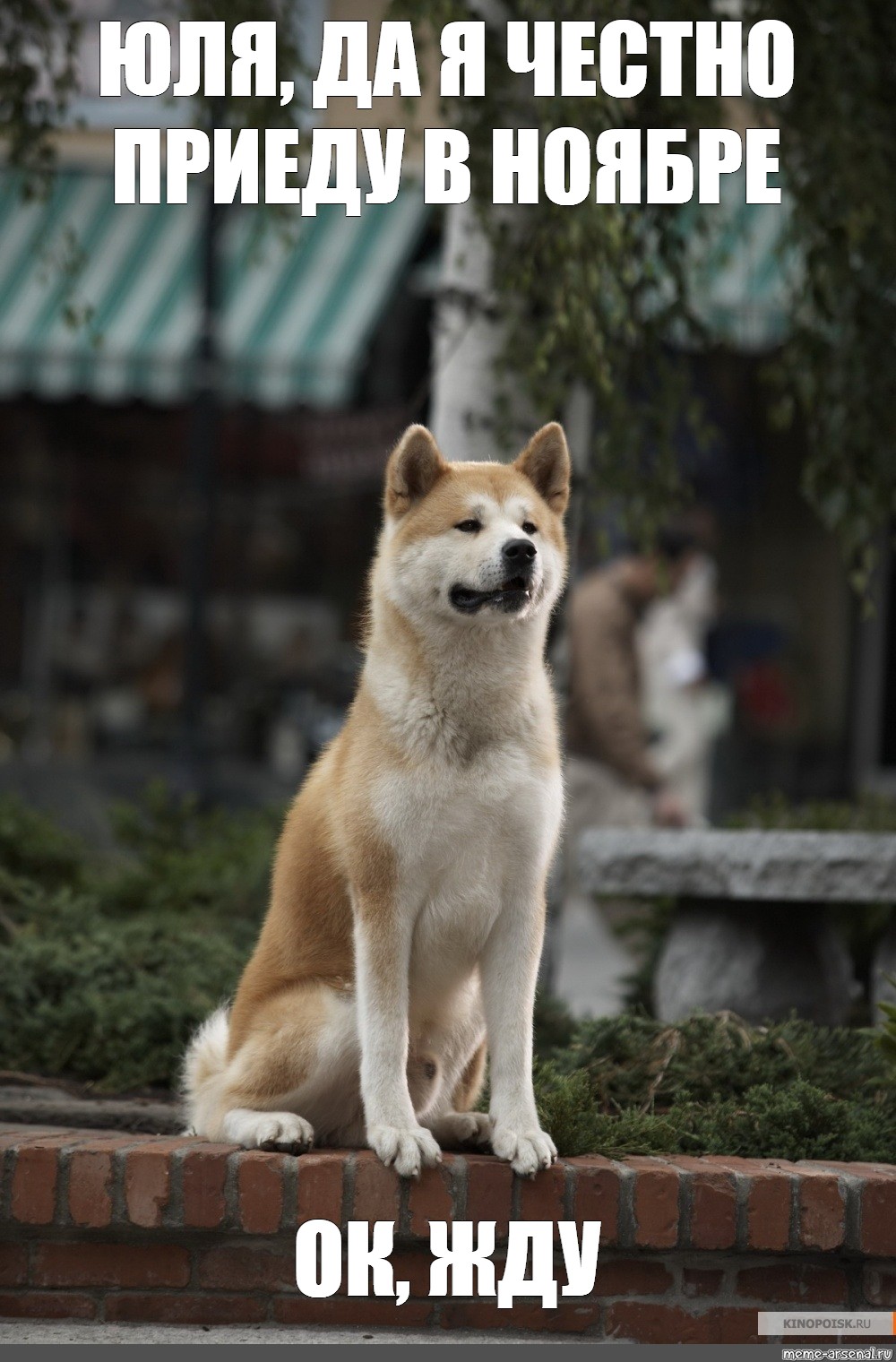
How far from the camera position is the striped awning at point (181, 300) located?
11.5 metres

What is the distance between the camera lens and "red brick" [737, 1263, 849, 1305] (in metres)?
3.39

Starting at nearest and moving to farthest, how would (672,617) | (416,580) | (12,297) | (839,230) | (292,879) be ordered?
1. (416,580)
2. (292,879)
3. (839,230)
4. (672,617)
5. (12,297)

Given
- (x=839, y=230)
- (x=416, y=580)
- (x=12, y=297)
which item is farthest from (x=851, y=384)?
(x=12, y=297)

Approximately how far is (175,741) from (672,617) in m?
4.26

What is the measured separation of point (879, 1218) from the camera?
3.34m

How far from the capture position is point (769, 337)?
1135cm

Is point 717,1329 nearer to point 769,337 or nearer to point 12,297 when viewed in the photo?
point 769,337

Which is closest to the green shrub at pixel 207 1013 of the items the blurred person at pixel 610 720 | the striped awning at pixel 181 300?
the blurred person at pixel 610 720

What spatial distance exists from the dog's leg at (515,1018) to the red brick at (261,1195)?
17.6 inches

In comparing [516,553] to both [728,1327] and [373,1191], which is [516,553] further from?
[728,1327]

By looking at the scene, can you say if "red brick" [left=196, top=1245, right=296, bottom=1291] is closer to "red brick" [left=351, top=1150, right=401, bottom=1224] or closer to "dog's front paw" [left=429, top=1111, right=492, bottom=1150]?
"red brick" [left=351, top=1150, right=401, bottom=1224]

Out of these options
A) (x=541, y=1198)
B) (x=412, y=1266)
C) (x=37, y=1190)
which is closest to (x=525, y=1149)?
(x=541, y=1198)

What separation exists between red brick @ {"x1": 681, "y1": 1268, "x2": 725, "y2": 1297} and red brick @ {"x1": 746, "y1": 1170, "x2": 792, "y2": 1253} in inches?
4.4

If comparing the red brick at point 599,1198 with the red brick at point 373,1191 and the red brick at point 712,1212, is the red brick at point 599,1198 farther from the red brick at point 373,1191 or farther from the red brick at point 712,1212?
the red brick at point 373,1191
